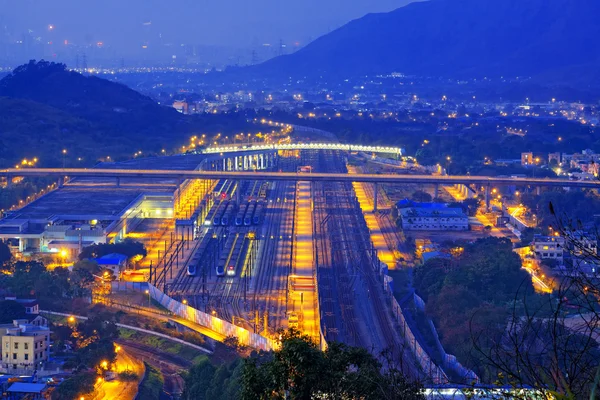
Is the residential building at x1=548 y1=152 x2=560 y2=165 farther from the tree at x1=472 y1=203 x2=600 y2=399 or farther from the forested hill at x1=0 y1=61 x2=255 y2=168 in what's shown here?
the tree at x1=472 y1=203 x2=600 y2=399

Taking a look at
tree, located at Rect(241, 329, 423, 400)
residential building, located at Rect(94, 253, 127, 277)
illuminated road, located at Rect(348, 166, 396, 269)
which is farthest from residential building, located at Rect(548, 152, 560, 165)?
tree, located at Rect(241, 329, 423, 400)

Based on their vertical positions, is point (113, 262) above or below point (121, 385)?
above

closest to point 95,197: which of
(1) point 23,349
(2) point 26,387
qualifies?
(1) point 23,349

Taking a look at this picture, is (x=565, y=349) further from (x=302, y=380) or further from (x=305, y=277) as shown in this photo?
(x=305, y=277)

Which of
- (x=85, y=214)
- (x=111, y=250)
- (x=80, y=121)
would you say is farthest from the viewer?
(x=80, y=121)

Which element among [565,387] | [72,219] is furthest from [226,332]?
[565,387]

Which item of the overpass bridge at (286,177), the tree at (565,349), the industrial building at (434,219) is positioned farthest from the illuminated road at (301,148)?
the tree at (565,349)

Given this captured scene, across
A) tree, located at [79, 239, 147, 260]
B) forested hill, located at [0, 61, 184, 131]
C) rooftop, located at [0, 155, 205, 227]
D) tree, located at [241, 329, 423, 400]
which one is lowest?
tree, located at [79, 239, 147, 260]
